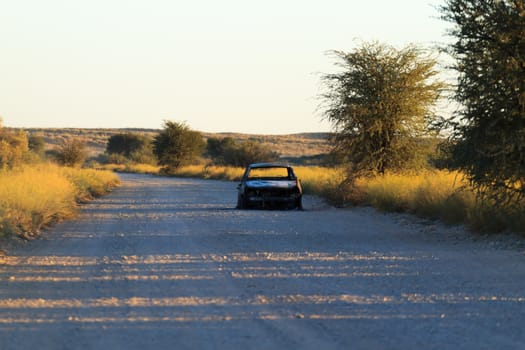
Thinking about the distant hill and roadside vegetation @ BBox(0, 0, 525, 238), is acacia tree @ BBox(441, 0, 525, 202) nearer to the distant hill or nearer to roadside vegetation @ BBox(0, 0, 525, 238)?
roadside vegetation @ BBox(0, 0, 525, 238)

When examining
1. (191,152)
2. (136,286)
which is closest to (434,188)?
(136,286)

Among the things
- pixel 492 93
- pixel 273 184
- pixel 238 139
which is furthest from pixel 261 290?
pixel 238 139

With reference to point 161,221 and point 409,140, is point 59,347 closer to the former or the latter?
point 161,221

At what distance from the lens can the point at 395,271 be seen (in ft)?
33.0

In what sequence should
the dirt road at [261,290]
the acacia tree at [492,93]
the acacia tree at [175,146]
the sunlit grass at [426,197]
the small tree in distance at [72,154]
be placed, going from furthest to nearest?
the acacia tree at [175,146], the small tree in distance at [72,154], the sunlit grass at [426,197], the acacia tree at [492,93], the dirt road at [261,290]

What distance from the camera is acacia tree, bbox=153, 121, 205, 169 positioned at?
74812mm

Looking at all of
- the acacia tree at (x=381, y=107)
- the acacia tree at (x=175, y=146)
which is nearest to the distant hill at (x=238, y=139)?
the acacia tree at (x=175, y=146)

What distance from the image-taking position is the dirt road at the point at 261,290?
6281 mm

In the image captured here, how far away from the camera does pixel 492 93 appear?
13.0 meters

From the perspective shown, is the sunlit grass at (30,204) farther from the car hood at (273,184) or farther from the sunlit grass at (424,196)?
the sunlit grass at (424,196)

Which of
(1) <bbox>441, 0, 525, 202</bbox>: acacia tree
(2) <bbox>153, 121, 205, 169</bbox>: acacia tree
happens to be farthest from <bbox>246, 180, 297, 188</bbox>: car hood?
(2) <bbox>153, 121, 205, 169</bbox>: acacia tree

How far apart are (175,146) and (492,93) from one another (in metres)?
63.0

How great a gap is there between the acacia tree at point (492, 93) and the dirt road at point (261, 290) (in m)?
1.35

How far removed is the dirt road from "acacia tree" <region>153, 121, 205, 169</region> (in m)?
59.1
